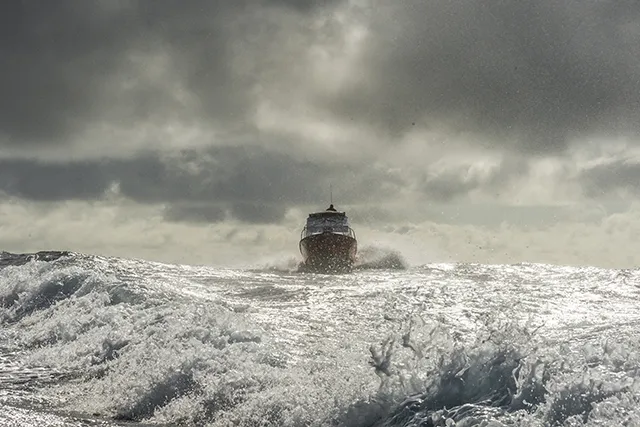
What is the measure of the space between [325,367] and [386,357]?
2084 mm

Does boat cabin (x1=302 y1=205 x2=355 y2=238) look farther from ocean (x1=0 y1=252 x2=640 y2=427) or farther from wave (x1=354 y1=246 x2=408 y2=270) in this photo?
ocean (x1=0 y1=252 x2=640 y2=427)

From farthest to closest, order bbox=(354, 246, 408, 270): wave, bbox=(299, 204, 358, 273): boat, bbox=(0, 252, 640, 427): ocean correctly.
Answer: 1. bbox=(354, 246, 408, 270): wave
2. bbox=(299, 204, 358, 273): boat
3. bbox=(0, 252, 640, 427): ocean

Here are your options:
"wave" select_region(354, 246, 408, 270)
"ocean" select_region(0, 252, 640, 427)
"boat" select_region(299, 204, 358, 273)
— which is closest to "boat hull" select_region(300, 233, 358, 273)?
"boat" select_region(299, 204, 358, 273)

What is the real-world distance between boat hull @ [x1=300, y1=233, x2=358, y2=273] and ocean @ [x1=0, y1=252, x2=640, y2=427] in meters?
23.4

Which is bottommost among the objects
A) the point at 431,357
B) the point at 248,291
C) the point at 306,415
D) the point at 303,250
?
the point at 306,415

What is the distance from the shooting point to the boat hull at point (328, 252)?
4894 cm

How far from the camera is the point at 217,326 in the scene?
1427 centimetres

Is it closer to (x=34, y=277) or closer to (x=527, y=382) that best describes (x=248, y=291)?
(x=34, y=277)

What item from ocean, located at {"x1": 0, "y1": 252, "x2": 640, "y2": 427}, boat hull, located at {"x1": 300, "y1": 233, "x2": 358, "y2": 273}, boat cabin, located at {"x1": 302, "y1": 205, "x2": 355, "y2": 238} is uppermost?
boat cabin, located at {"x1": 302, "y1": 205, "x2": 355, "y2": 238}

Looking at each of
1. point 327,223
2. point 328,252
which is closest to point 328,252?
point 328,252

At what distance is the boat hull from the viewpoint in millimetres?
48938

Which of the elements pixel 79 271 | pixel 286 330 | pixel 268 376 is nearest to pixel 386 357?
pixel 268 376

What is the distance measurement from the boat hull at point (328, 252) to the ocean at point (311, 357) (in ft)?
76.6

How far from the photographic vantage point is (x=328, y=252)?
49.3 m
